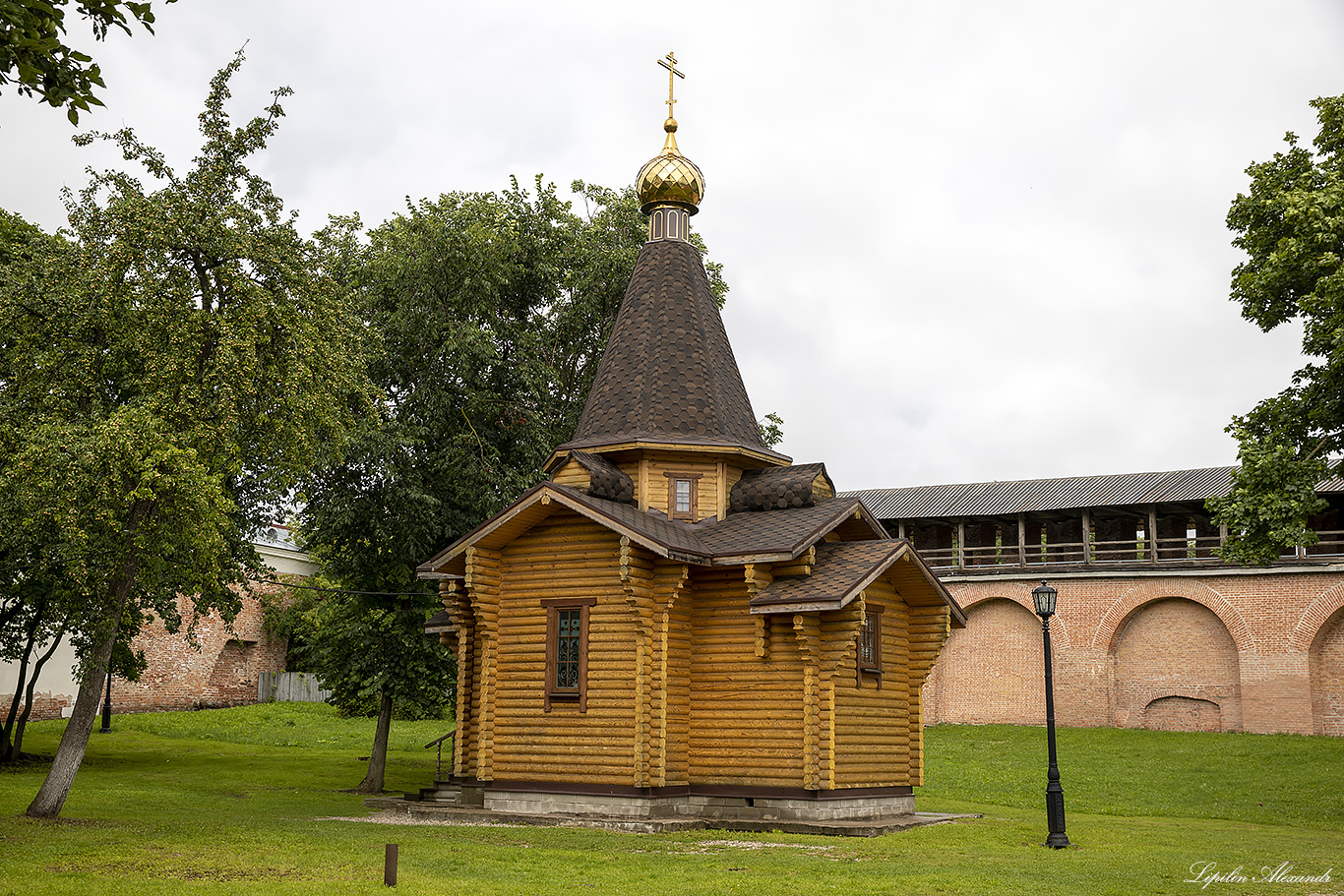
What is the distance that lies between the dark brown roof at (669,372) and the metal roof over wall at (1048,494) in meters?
20.8

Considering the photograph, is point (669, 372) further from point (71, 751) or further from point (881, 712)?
point (71, 751)

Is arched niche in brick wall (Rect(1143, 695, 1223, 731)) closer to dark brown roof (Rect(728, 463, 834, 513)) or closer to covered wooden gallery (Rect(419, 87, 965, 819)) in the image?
covered wooden gallery (Rect(419, 87, 965, 819))

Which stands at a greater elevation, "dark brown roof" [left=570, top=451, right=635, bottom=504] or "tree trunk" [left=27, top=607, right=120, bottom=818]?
"dark brown roof" [left=570, top=451, right=635, bottom=504]

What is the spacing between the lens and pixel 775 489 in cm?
1962

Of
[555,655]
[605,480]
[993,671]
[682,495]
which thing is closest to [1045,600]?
[682,495]

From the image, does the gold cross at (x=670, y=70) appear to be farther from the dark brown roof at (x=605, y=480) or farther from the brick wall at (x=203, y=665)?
the brick wall at (x=203, y=665)

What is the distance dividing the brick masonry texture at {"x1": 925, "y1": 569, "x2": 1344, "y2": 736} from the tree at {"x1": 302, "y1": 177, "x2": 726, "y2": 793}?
20.2 metres

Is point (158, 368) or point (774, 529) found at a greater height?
point (158, 368)

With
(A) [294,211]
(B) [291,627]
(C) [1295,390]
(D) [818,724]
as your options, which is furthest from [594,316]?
(B) [291,627]

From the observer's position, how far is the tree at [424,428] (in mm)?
23922

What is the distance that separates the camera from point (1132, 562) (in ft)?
121

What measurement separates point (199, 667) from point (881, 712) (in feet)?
96.9

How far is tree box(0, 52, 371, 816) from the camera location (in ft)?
49.4

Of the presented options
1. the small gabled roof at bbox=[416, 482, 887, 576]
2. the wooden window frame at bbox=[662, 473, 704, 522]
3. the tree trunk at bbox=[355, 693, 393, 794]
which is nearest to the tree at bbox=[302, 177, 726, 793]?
the tree trunk at bbox=[355, 693, 393, 794]
